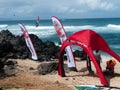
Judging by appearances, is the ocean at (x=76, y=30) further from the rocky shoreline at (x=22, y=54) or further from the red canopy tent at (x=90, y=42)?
the red canopy tent at (x=90, y=42)

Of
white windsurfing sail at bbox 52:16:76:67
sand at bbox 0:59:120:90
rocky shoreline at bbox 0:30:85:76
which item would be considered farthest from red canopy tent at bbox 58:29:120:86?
rocky shoreline at bbox 0:30:85:76

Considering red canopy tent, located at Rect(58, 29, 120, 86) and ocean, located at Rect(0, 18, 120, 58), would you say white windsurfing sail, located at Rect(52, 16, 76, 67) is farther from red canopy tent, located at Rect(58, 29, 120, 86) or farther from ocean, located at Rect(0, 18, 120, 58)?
ocean, located at Rect(0, 18, 120, 58)

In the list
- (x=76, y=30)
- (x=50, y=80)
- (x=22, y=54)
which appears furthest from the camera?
(x=76, y=30)

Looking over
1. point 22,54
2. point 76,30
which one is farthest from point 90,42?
point 76,30

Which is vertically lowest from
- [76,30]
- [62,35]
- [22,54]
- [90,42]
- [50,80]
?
[50,80]

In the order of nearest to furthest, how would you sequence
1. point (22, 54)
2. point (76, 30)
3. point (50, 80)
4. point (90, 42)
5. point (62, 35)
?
point (90, 42) → point (50, 80) → point (62, 35) → point (22, 54) → point (76, 30)

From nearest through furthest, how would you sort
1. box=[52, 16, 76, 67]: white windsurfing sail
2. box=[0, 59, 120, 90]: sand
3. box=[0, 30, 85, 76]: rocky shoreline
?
box=[0, 59, 120, 90]: sand < box=[52, 16, 76, 67]: white windsurfing sail < box=[0, 30, 85, 76]: rocky shoreline

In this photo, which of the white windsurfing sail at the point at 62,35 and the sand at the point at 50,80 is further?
the white windsurfing sail at the point at 62,35

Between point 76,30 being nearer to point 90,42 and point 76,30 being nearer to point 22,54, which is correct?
point 22,54

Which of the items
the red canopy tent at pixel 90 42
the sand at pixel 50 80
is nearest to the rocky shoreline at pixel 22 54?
the sand at pixel 50 80

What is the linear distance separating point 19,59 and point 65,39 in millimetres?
6452

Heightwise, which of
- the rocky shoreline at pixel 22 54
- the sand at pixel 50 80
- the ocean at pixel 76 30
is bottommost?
the sand at pixel 50 80

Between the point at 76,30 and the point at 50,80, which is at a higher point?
the point at 76,30

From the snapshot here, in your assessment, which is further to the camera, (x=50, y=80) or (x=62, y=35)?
(x=62, y=35)
